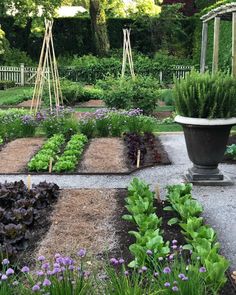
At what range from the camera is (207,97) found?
6.27 m

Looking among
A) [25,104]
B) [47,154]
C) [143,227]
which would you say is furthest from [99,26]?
[143,227]

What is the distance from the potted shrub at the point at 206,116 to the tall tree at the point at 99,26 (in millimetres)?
19624

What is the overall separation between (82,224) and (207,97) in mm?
2332

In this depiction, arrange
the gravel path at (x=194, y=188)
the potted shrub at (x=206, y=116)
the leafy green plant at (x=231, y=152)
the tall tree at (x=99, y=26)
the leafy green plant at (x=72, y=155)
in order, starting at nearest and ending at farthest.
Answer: the gravel path at (x=194, y=188) → the potted shrub at (x=206, y=116) → the leafy green plant at (x=72, y=155) → the leafy green plant at (x=231, y=152) → the tall tree at (x=99, y=26)

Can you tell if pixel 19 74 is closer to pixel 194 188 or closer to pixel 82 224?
pixel 194 188

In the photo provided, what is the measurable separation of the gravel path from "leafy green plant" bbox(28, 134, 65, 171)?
0.28 metres

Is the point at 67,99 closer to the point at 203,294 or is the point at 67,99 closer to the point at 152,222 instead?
the point at 152,222

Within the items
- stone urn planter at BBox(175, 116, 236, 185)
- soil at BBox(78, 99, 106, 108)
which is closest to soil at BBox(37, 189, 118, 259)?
stone urn planter at BBox(175, 116, 236, 185)

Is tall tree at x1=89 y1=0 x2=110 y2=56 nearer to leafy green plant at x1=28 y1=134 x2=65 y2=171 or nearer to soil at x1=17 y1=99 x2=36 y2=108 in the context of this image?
soil at x1=17 y1=99 x2=36 y2=108

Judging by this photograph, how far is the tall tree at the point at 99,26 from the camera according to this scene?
83.0 feet

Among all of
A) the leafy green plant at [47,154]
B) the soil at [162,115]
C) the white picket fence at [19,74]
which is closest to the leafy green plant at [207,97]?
the leafy green plant at [47,154]

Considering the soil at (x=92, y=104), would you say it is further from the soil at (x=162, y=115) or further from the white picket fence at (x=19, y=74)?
the white picket fence at (x=19, y=74)

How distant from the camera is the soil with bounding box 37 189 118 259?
4.30 metres

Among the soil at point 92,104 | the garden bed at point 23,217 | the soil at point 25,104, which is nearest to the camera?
the garden bed at point 23,217
